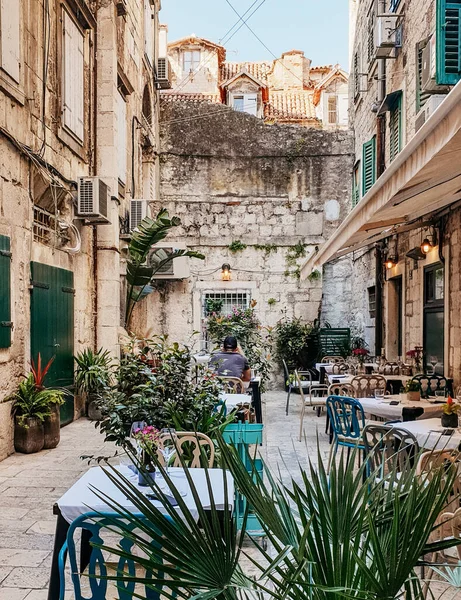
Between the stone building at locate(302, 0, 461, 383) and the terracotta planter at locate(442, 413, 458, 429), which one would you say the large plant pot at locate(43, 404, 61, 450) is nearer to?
the stone building at locate(302, 0, 461, 383)

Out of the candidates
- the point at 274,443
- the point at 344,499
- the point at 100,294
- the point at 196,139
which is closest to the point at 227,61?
the point at 196,139

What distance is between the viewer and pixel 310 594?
4.82 ft

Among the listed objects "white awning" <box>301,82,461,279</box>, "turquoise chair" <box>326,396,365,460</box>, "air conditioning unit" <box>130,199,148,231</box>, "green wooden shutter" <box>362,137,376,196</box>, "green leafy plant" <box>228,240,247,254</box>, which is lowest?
"turquoise chair" <box>326,396,365,460</box>

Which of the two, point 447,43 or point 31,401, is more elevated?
point 447,43

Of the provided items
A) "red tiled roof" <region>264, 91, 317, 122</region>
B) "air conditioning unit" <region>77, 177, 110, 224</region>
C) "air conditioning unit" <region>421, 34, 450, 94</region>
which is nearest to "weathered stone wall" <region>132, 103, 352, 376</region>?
"air conditioning unit" <region>77, 177, 110, 224</region>

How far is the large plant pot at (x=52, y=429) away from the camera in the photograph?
22.1ft

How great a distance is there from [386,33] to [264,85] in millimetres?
13708

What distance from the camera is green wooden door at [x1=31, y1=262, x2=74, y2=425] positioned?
717cm

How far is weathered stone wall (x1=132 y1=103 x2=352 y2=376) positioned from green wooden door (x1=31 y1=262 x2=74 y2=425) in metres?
4.94

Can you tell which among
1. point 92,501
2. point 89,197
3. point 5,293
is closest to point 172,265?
point 89,197

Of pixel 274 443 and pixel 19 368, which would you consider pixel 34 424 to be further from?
pixel 274 443

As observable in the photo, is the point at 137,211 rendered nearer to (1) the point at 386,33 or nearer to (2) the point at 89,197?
(2) the point at 89,197

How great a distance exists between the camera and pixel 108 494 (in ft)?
9.74

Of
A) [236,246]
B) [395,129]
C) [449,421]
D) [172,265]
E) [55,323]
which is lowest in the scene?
[449,421]
